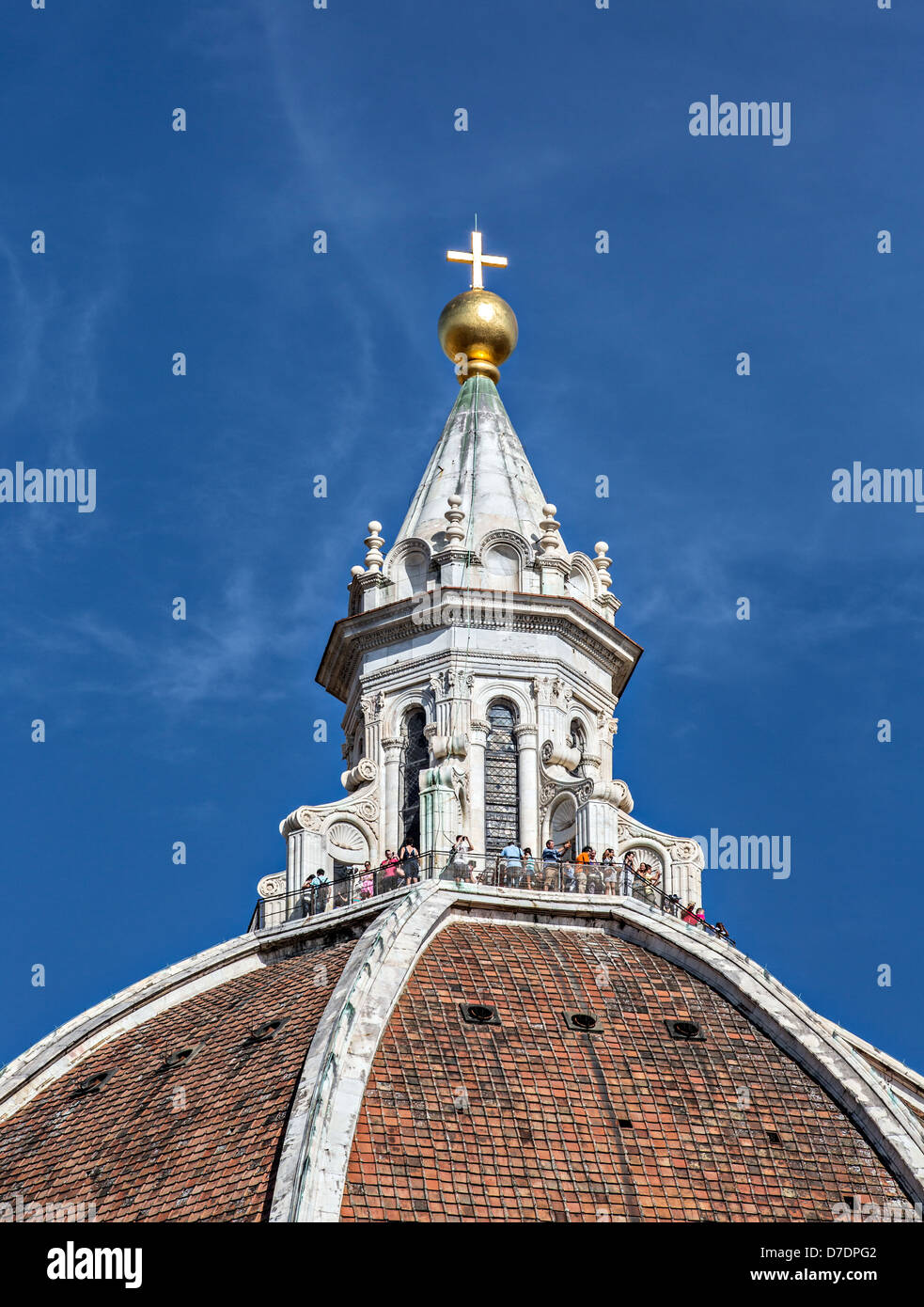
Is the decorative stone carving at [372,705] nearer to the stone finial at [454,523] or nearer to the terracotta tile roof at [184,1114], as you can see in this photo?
the stone finial at [454,523]

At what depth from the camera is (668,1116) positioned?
169 ft

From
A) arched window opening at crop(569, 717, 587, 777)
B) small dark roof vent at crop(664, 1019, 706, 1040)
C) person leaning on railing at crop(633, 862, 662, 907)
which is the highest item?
arched window opening at crop(569, 717, 587, 777)

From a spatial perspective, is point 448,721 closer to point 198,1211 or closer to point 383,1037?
point 383,1037

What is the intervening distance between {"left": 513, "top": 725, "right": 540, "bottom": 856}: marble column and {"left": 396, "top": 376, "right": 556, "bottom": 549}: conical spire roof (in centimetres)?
511

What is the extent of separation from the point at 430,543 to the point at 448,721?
16.7 ft

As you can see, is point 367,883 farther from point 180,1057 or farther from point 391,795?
point 180,1057

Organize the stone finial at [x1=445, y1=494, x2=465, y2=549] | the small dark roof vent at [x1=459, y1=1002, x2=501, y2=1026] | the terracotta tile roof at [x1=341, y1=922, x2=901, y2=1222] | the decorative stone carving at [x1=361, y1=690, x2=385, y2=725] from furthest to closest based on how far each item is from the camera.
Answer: the stone finial at [x1=445, y1=494, x2=465, y2=549], the decorative stone carving at [x1=361, y1=690, x2=385, y2=725], the small dark roof vent at [x1=459, y1=1002, x2=501, y2=1026], the terracotta tile roof at [x1=341, y1=922, x2=901, y2=1222]

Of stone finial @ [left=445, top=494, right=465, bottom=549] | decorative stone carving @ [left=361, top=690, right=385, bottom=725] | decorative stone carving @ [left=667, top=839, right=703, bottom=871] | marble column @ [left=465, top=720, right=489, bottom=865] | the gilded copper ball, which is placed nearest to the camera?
marble column @ [left=465, top=720, right=489, bottom=865]

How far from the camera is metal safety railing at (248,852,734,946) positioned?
59.6 metres

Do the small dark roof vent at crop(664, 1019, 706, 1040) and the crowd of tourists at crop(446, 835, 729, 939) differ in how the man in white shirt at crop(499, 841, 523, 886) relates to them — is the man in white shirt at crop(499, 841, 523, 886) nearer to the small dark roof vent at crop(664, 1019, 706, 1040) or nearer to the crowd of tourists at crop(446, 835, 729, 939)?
the crowd of tourists at crop(446, 835, 729, 939)

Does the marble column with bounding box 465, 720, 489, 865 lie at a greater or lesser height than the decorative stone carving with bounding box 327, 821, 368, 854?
greater

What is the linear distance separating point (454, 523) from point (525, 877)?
11.1 metres

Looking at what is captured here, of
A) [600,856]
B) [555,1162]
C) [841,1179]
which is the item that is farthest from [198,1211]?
[600,856]

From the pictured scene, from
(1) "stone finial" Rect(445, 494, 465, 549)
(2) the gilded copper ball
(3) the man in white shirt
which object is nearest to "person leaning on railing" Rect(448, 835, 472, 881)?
(3) the man in white shirt
